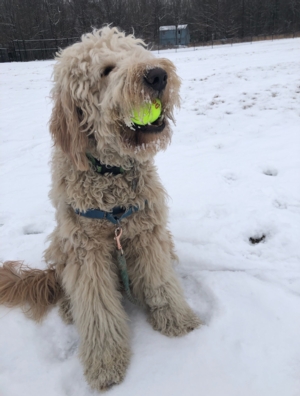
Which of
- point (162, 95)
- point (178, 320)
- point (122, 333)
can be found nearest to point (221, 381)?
point (178, 320)

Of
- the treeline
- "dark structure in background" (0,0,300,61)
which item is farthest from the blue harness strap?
the treeline

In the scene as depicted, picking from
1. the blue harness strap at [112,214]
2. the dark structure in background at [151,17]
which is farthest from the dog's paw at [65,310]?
the dark structure in background at [151,17]

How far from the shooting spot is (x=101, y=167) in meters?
1.88

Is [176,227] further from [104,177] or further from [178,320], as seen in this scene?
[104,177]

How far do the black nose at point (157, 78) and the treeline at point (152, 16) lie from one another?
4037 centimetres

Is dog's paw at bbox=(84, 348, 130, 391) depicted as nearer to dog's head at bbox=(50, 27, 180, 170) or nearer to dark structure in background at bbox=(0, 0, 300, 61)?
dog's head at bbox=(50, 27, 180, 170)

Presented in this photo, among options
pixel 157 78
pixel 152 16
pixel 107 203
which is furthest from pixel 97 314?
pixel 152 16

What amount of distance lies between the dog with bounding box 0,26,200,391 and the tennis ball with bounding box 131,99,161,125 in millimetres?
32

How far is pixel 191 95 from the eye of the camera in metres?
7.52

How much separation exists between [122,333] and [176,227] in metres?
1.29

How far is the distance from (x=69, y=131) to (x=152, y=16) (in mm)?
45884

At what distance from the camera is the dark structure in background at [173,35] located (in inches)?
1474

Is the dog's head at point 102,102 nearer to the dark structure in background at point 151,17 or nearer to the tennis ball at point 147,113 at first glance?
the tennis ball at point 147,113

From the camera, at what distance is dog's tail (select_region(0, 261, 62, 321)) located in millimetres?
2207
